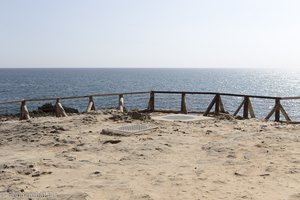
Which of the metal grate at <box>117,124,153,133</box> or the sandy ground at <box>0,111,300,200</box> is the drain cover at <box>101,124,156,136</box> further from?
the sandy ground at <box>0,111,300,200</box>

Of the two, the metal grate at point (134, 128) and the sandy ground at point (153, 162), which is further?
the metal grate at point (134, 128)

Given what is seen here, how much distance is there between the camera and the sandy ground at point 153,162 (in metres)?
6.97

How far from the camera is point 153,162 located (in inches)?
355

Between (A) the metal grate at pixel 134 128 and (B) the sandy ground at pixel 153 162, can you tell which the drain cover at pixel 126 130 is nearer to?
(A) the metal grate at pixel 134 128

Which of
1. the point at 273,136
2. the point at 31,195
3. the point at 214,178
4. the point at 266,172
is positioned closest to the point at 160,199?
the point at 214,178

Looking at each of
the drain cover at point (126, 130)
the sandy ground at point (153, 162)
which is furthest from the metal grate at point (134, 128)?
the sandy ground at point (153, 162)

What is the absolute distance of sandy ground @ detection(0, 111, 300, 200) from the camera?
22.9 ft

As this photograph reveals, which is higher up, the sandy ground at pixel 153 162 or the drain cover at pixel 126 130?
the drain cover at pixel 126 130

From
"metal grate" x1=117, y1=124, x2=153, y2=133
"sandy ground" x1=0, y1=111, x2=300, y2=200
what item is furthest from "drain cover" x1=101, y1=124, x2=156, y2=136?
"sandy ground" x1=0, y1=111, x2=300, y2=200

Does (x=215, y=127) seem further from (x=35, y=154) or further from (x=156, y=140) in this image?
(x=35, y=154)

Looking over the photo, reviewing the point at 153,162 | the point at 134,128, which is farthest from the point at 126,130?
the point at 153,162

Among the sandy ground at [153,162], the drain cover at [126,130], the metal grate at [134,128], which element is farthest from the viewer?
the metal grate at [134,128]

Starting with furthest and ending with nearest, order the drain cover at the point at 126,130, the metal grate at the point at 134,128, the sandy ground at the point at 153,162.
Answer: the metal grate at the point at 134,128 → the drain cover at the point at 126,130 → the sandy ground at the point at 153,162

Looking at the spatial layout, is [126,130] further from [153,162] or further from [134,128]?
[153,162]
